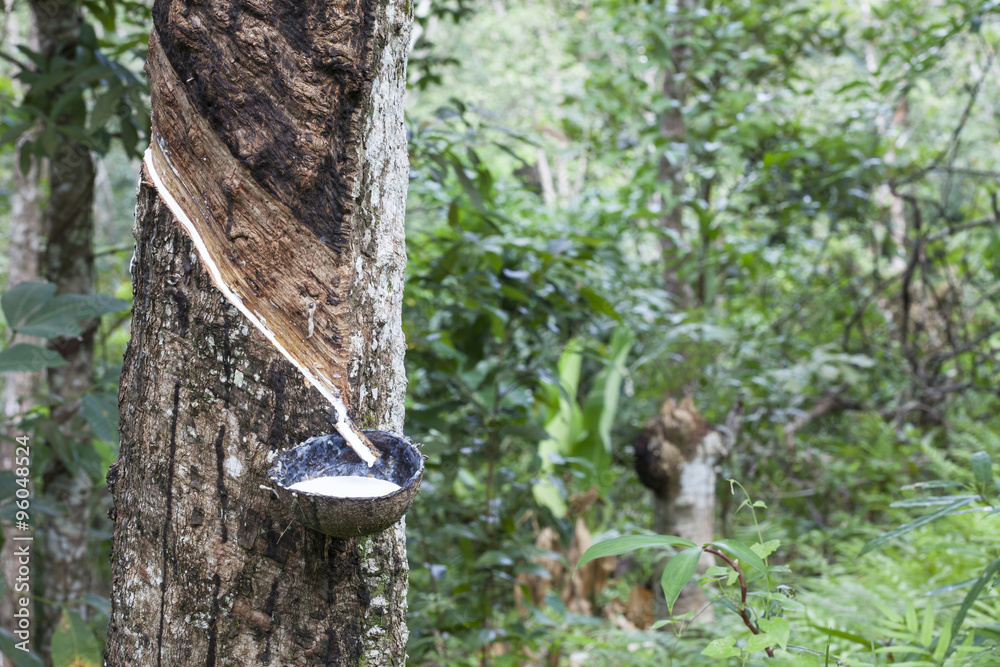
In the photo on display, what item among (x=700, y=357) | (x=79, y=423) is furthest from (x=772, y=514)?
(x=79, y=423)

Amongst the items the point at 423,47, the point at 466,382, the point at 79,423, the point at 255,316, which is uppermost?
the point at 423,47

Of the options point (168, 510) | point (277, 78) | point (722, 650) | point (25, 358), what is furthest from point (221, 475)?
point (25, 358)

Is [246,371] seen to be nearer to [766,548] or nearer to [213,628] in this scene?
[213,628]

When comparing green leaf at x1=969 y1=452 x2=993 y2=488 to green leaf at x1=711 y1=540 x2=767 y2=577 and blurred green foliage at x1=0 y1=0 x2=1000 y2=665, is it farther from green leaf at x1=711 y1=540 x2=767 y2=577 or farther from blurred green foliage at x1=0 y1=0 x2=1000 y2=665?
green leaf at x1=711 y1=540 x2=767 y2=577

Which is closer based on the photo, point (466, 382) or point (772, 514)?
point (466, 382)

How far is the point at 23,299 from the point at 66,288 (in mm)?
786

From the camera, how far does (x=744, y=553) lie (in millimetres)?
915

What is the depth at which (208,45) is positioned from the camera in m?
0.84

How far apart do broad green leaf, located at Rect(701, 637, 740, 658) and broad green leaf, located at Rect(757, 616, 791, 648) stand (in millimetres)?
52

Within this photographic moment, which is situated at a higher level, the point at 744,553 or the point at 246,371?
the point at 246,371

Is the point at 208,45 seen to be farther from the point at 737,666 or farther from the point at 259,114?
the point at 737,666

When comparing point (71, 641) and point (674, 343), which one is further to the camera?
point (674, 343)

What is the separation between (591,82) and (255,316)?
3.03 meters

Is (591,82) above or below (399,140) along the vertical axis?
above
